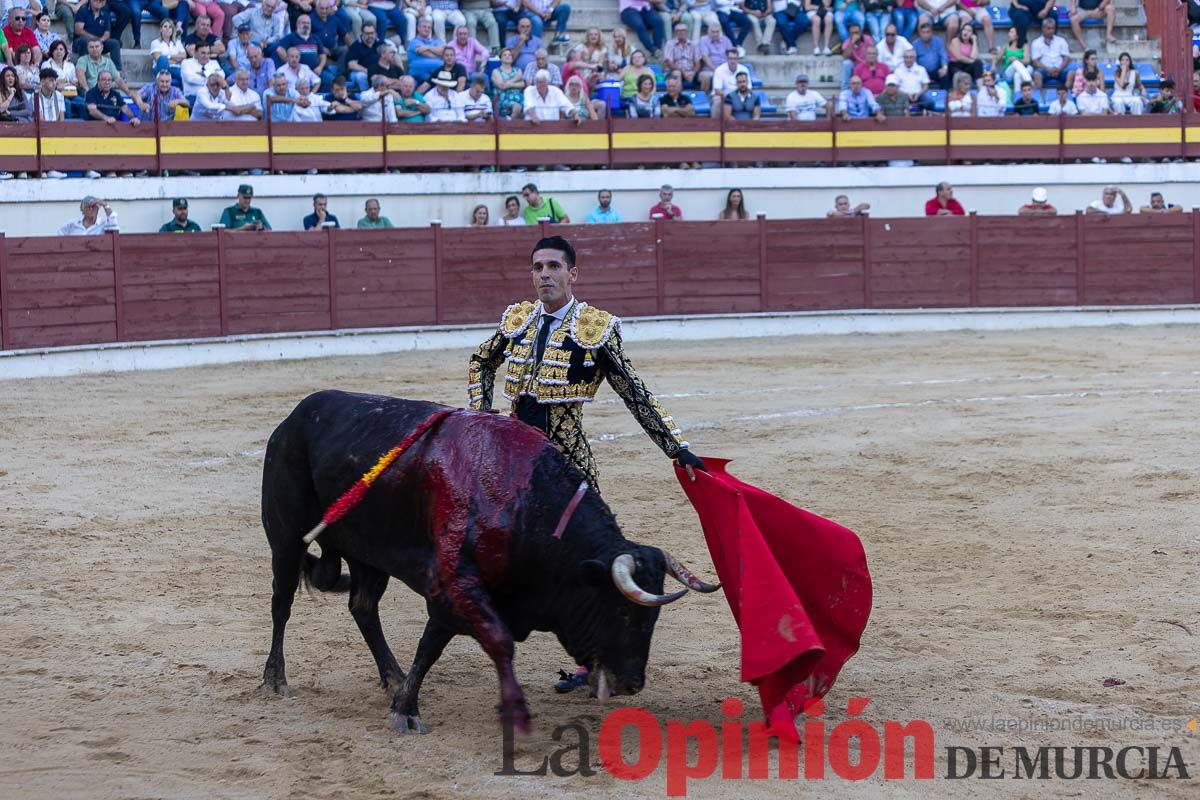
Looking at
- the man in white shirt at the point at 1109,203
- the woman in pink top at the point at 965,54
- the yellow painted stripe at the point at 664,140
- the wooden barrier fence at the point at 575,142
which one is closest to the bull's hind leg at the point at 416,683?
the wooden barrier fence at the point at 575,142

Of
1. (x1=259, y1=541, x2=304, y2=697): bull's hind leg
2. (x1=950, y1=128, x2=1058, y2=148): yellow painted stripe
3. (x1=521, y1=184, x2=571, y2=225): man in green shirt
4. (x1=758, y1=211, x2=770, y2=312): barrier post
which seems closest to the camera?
(x1=259, y1=541, x2=304, y2=697): bull's hind leg

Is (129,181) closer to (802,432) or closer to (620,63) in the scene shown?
(620,63)

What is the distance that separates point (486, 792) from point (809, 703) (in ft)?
3.16

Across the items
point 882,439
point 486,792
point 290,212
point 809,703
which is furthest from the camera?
point 290,212

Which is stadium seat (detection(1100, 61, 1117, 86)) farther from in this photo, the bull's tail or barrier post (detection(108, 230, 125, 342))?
the bull's tail

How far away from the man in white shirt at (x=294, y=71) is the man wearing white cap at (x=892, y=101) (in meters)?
6.05

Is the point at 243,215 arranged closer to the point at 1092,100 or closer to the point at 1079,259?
the point at 1079,259

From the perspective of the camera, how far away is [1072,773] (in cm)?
355

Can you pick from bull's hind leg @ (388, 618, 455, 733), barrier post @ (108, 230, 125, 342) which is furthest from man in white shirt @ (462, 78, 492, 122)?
bull's hind leg @ (388, 618, 455, 733)

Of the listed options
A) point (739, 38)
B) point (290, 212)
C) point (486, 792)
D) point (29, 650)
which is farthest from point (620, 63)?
point (486, 792)

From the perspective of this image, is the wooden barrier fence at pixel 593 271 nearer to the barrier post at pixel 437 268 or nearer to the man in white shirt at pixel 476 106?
the barrier post at pixel 437 268

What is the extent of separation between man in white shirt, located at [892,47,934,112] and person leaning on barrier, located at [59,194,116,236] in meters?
8.50

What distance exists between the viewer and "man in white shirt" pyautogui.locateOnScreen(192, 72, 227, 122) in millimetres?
13570

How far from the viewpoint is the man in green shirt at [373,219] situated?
44.9 ft
